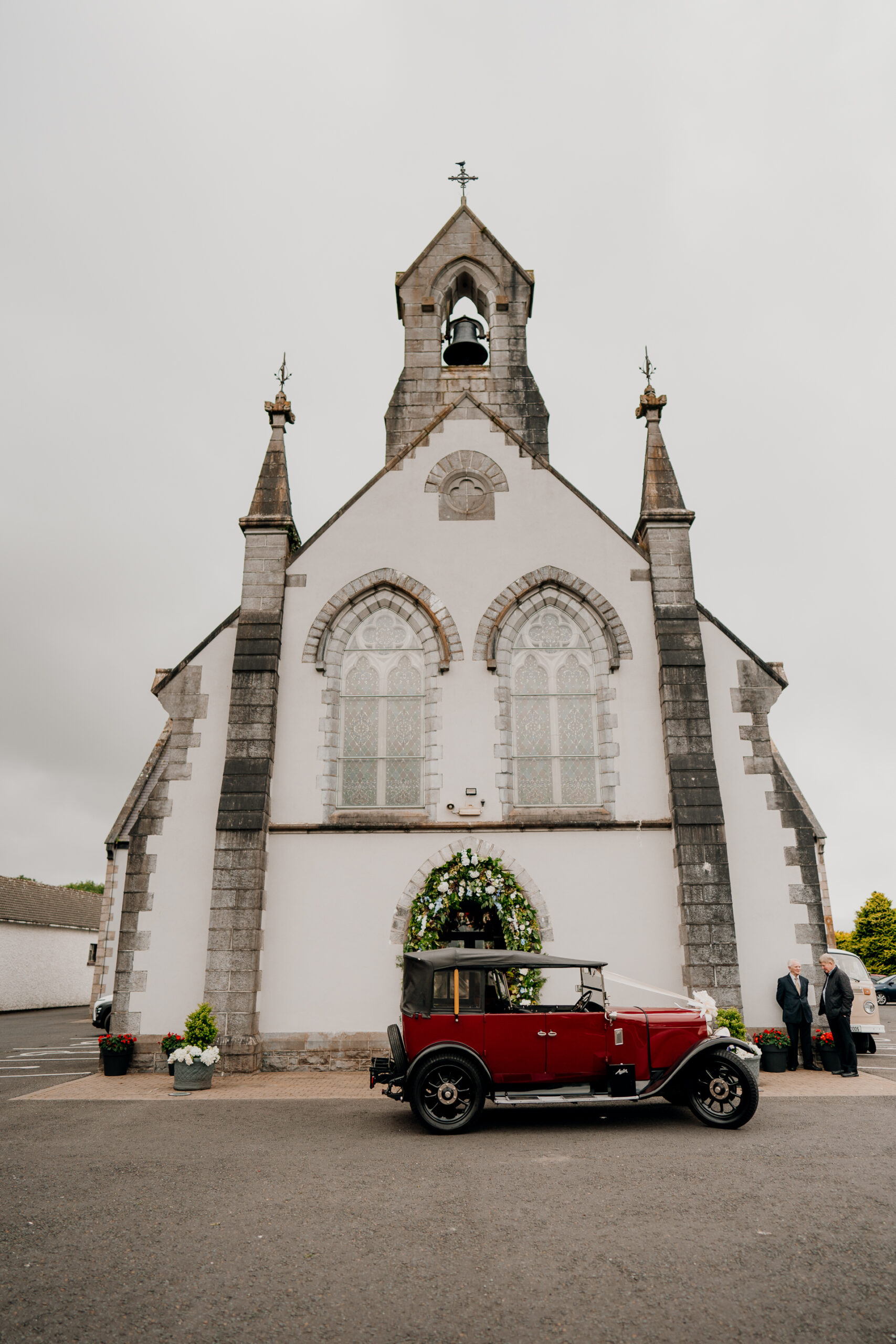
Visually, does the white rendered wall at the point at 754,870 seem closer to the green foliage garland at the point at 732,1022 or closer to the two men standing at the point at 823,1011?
the two men standing at the point at 823,1011

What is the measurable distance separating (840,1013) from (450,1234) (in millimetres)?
7900

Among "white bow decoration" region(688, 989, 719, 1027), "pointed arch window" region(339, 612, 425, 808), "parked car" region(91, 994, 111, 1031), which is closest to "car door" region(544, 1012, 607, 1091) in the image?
"white bow decoration" region(688, 989, 719, 1027)

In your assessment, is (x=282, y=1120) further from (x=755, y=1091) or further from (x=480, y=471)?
(x=480, y=471)

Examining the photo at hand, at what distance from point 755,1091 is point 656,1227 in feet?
10.5

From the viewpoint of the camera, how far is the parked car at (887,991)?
27.4m

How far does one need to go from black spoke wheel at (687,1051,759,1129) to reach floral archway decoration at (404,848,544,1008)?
3.44 meters

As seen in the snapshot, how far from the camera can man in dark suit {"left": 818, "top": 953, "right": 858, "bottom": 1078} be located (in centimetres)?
1058

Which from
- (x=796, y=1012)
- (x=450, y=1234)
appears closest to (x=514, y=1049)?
(x=450, y=1234)

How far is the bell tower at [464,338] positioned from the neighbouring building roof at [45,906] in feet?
83.3

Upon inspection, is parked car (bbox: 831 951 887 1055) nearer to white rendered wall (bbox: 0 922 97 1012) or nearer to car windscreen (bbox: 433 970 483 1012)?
car windscreen (bbox: 433 970 483 1012)

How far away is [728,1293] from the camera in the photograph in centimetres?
396

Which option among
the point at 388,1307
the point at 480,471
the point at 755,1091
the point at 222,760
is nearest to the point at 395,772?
the point at 222,760

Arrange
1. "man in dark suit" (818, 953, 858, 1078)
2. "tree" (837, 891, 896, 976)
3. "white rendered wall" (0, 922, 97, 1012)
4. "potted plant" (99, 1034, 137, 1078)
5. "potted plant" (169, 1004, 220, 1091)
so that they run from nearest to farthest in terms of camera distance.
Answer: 1. "potted plant" (169, 1004, 220, 1091)
2. "man in dark suit" (818, 953, 858, 1078)
3. "potted plant" (99, 1034, 137, 1078)
4. "white rendered wall" (0, 922, 97, 1012)
5. "tree" (837, 891, 896, 976)

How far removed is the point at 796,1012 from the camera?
36.1ft
